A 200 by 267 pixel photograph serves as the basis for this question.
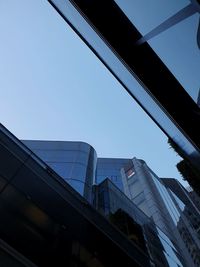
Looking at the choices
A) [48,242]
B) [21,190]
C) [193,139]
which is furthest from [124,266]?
[193,139]

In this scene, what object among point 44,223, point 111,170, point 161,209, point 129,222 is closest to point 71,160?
point 129,222

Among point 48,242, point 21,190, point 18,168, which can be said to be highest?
point 18,168

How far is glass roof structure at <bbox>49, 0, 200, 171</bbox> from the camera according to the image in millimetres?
2293

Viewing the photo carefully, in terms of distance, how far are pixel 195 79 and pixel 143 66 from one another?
56 cm

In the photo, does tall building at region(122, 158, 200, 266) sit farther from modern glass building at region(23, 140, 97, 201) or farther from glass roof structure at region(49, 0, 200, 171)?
glass roof structure at region(49, 0, 200, 171)

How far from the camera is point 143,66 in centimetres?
241

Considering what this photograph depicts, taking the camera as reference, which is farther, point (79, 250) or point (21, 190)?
point (79, 250)

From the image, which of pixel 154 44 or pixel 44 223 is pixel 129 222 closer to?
pixel 44 223

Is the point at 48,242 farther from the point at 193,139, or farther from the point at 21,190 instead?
the point at 193,139

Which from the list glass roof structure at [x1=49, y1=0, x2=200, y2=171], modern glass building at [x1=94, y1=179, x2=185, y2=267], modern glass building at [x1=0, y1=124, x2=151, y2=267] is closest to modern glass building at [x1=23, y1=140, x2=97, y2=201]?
modern glass building at [x1=94, y1=179, x2=185, y2=267]

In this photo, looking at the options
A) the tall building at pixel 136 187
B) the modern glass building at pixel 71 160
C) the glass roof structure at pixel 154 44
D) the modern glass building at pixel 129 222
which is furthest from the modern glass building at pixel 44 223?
the modern glass building at pixel 71 160

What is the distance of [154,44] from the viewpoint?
2441 millimetres

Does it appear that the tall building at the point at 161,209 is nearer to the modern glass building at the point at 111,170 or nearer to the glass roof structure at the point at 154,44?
the modern glass building at the point at 111,170

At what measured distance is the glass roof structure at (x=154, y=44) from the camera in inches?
90.3
